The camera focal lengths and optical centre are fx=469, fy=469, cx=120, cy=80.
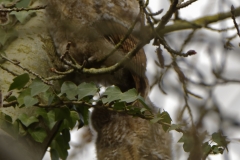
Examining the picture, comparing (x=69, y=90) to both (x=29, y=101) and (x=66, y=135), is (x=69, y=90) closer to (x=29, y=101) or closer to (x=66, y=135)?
(x=29, y=101)

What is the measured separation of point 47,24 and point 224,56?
58.6 inches

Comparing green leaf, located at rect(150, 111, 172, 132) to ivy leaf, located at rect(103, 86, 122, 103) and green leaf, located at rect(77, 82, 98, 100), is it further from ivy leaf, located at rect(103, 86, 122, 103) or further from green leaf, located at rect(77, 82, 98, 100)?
green leaf, located at rect(77, 82, 98, 100)

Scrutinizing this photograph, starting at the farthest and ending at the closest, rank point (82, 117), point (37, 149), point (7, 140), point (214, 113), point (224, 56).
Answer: point (82, 117) → point (37, 149) → point (7, 140) → point (224, 56) → point (214, 113)

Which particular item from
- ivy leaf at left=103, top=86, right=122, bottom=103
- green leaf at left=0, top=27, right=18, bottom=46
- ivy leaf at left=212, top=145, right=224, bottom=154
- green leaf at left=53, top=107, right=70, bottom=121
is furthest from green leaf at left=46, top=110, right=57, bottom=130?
ivy leaf at left=212, top=145, right=224, bottom=154

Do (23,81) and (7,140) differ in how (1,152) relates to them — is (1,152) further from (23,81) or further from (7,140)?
(23,81)

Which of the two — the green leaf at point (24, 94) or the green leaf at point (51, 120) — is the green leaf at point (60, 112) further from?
the green leaf at point (24, 94)

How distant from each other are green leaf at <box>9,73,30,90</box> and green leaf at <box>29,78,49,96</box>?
39mm

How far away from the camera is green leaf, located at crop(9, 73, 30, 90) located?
223cm

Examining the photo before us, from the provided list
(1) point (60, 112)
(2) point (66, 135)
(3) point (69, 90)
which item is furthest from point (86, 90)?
(2) point (66, 135)

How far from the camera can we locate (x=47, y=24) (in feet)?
8.88

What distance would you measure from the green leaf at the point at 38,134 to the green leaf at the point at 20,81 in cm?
22

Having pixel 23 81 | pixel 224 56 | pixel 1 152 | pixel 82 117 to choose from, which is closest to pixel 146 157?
pixel 82 117

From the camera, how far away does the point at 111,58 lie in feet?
8.30

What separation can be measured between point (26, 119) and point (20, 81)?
0.19 meters
